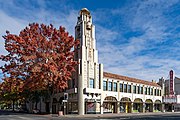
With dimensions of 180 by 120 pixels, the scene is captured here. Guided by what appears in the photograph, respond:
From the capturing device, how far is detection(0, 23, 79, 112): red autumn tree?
132 feet

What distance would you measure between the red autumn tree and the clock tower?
231 inches

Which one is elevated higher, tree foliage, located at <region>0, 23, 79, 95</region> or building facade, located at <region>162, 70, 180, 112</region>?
tree foliage, located at <region>0, 23, 79, 95</region>

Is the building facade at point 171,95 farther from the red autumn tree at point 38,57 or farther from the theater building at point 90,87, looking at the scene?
the red autumn tree at point 38,57

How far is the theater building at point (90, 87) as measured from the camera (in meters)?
49.2

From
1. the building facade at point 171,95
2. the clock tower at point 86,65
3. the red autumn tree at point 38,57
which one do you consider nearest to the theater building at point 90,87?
the clock tower at point 86,65

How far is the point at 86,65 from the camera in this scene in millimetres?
50312

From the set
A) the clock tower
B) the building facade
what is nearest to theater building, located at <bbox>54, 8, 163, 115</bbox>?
the clock tower

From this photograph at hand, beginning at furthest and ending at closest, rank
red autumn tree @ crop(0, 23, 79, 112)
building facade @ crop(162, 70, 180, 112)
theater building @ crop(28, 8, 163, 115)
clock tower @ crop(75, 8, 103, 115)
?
building facade @ crop(162, 70, 180, 112), theater building @ crop(28, 8, 163, 115), clock tower @ crop(75, 8, 103, 115), red autumn tree @ crop(0, 23, 79, 112)

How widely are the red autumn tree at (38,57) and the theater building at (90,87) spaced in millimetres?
4897

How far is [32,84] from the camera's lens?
1609 inches

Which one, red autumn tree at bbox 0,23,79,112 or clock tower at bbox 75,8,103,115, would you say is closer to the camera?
red autumn tree at bbox 0,23,79,112

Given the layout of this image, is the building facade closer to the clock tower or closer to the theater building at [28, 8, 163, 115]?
the theater building at [28, 8, 163, 115]

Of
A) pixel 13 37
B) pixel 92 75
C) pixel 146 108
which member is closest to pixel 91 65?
pixel 92 75

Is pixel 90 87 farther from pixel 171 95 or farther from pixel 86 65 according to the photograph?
pixel 171 95
